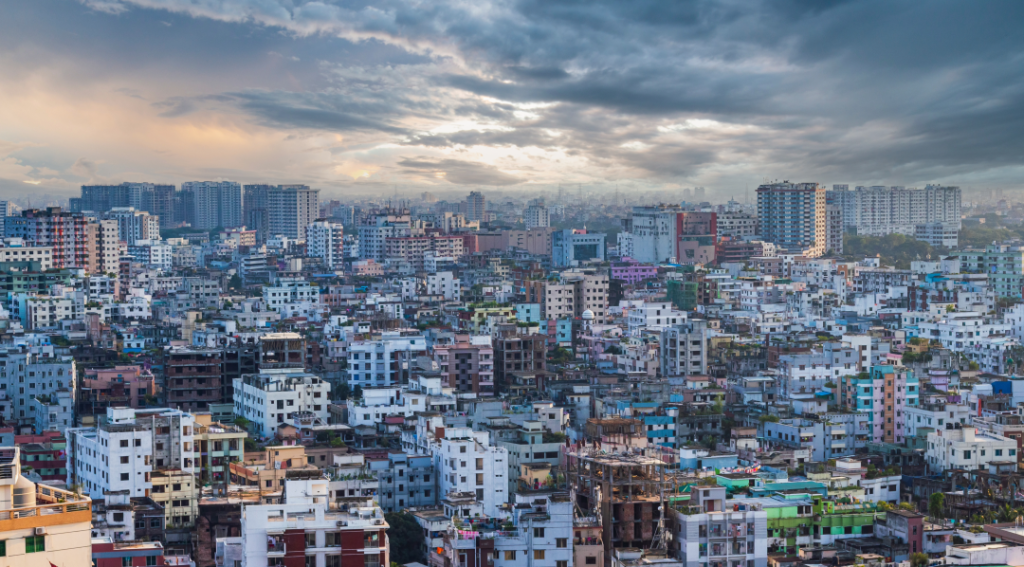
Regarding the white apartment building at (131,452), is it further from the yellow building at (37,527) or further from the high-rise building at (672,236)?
the high-rise building at (672,236)

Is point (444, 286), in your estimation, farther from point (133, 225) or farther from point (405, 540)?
point (405, 540)

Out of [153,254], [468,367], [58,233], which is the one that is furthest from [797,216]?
[468,367]

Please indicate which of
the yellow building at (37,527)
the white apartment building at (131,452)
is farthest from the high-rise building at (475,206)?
the yellow building at (37,527)

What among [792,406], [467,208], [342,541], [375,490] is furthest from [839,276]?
[467,208]

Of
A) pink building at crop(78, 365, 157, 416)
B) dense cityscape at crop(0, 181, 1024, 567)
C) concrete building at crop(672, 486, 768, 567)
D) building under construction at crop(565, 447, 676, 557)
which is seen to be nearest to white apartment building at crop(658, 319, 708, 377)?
dense cityscape at crop(0, 181, 1024, 567)

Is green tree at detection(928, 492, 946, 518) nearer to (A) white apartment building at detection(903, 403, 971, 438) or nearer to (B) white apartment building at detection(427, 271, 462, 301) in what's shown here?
(A) white apartment building at detection(903, 403, 971, 438)

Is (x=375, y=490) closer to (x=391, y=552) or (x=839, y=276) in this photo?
(x=391, y=552)
